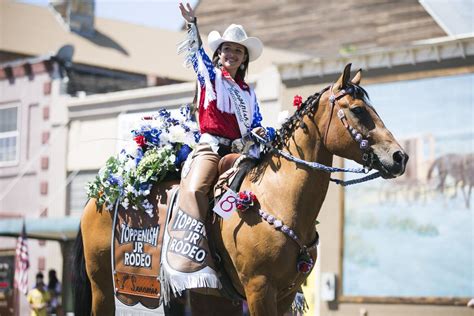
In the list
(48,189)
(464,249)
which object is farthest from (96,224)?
(48,189)

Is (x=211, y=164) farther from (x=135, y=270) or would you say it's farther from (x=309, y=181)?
(x=135, y=270)

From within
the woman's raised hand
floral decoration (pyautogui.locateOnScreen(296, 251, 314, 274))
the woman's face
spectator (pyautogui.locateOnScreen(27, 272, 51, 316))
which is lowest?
spectator (pyautogui.locateOnScreen(27, 272, 51, 316))

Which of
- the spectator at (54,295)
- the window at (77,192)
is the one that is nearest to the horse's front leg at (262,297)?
the spectator at (54,295)

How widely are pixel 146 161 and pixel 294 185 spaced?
175 cm

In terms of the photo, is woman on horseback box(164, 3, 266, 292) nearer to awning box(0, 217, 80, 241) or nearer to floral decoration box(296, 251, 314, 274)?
floral decoration box(296, 251, 314, 274)

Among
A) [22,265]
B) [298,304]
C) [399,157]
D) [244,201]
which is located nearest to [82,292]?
[298,304]

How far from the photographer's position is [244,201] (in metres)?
6.62

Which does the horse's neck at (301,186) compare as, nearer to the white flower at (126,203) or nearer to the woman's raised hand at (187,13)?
the woman's raised hand at (187,13)

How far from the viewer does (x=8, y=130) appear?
2373cm

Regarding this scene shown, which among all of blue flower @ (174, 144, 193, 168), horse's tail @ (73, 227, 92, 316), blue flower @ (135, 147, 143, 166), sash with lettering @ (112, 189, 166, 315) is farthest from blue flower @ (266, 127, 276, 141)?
horse's tail @ (73, 227, 92, 316)

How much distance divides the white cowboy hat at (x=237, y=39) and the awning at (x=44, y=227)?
39.5 ft

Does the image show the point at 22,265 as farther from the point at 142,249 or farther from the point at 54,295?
the point at 142,249

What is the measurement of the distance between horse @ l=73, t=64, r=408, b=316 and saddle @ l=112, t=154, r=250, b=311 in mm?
732

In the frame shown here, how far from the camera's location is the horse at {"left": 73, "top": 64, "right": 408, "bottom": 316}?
638cm
